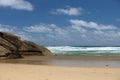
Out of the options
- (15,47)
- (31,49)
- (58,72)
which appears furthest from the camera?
(31,49)

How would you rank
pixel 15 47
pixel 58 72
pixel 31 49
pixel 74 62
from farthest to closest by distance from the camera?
pixel 31 49 → pixel 15 47 → pixel 74 62 → pixel 58 72

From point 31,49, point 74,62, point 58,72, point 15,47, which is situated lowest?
point 58,72

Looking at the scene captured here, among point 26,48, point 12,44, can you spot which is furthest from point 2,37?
point 26,48

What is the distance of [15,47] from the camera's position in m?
23.8

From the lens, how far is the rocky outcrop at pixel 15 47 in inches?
891

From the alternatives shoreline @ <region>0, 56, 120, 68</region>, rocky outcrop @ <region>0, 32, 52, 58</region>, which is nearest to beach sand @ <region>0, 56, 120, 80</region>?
shoreline @ <region>0, 56, 120, 68</region>

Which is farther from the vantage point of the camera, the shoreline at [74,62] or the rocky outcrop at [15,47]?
the rocky outcrop at [15,47]

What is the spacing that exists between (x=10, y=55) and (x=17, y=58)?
23.6 inches

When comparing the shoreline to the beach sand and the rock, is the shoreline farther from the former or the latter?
the rock

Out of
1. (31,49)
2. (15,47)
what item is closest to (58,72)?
(15,47)

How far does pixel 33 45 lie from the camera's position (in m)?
26.7

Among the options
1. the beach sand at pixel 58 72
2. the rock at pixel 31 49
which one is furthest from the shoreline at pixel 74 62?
the rock at pixel 31 49

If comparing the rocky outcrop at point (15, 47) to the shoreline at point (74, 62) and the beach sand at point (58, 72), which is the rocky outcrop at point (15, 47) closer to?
the shoreline at point (74, 62)

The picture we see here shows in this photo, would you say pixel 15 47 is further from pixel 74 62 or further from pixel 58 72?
pixel 58 72
